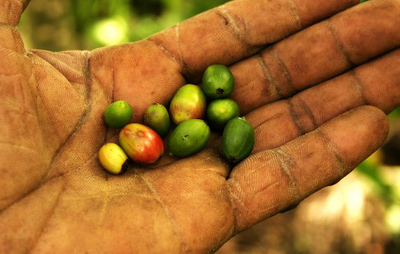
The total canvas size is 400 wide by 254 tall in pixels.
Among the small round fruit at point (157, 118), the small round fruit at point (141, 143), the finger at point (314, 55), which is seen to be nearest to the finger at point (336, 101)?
the finger at point (314, 55)

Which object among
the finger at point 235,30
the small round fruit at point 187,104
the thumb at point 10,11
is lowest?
the small round fruit at point 187,104

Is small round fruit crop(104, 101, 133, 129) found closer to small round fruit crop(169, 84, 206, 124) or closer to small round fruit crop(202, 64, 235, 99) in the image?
small round fruit crop(169, 84, 206, 124)

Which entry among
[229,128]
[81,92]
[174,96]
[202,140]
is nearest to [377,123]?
[229,128]

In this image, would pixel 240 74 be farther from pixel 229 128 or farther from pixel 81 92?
pixel 81 92

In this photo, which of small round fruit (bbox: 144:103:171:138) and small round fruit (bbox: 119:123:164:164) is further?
small round fruit (bbox: 144:103:171:138)

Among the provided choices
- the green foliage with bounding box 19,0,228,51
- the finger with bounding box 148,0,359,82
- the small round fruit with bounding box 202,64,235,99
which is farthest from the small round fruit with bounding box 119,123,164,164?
the green foliage with bounding box 19,0,228,51

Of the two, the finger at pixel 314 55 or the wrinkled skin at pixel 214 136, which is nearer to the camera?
the wrinkled skin at pixel 214 136

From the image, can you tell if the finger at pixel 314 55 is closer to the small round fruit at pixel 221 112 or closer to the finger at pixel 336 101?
the finger at pixel 336 101

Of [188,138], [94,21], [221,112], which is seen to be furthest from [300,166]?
[94,21]
